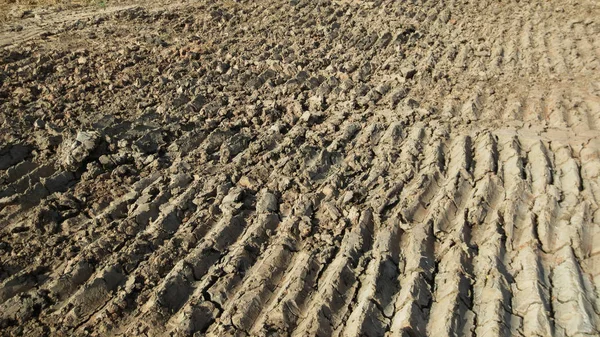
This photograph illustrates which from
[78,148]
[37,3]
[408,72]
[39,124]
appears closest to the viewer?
[78,148]

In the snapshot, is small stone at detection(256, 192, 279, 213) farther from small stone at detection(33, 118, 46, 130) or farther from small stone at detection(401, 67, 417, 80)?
small stone at detection(401, 67, 417, 80)

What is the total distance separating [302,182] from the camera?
4.47m

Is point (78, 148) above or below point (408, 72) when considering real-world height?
above

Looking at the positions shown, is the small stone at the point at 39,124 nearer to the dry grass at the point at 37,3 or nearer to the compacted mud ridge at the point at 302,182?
the compacted mud ridge at the point at 302,182

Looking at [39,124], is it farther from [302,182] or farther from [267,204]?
[302,182]

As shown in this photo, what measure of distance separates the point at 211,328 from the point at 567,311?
2373 millimetres

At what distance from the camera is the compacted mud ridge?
3.32 metres

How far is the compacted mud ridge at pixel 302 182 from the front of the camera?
332 centimetres

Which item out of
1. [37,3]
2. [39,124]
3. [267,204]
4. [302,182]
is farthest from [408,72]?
[37,3]

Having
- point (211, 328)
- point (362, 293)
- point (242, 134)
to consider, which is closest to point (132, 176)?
point (242, 134)

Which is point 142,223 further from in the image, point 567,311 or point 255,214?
point 567,311

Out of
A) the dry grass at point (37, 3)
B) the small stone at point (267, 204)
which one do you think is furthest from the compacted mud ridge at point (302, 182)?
the dry grass at point (37, 3)

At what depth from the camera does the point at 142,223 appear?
13.3 ft

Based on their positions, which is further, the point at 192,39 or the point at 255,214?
the point at 192,39
